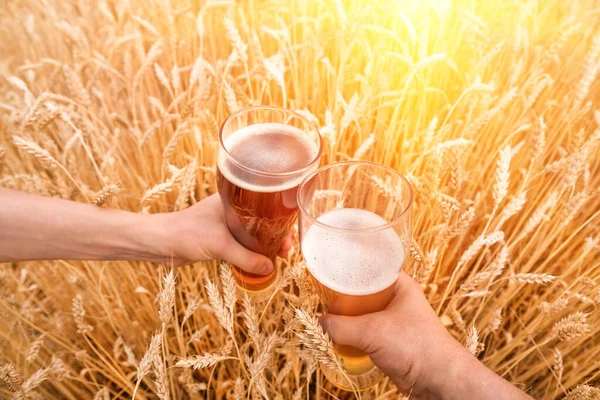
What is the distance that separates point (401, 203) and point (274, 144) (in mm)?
385

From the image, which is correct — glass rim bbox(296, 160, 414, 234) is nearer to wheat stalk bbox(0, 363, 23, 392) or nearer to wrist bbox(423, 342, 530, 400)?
wrist bbox(423, 342, 530, 400)

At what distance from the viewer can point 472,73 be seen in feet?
5.83

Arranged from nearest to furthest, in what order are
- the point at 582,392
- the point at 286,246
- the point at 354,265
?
1. the point at 582,392
2. the point at 354,265
3. the point at 286,246

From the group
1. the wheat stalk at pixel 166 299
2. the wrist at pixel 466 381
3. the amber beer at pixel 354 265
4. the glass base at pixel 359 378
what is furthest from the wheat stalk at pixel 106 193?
the wrist at pixel 466 381

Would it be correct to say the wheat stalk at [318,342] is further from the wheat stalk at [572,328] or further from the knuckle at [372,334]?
the wheat stalk at [572,328]

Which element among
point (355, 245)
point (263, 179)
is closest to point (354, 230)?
point (355, 245)

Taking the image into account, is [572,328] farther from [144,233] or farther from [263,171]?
[144,233]

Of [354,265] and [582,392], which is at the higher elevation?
[354,265]

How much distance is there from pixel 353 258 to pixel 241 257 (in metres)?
0.35

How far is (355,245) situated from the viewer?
1.16 metres

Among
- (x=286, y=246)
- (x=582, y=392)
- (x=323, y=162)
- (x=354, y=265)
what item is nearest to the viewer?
(x=582, y=392)

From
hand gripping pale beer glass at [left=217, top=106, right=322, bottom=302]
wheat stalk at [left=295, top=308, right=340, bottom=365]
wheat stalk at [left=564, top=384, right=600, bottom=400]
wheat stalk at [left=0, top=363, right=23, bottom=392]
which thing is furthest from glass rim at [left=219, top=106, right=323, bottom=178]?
wheat stalk at [left=564, top=384, right=600, bottom=400]

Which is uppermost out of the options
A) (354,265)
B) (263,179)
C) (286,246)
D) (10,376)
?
(263,179)

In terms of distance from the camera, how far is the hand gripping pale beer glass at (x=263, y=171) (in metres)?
1.20
